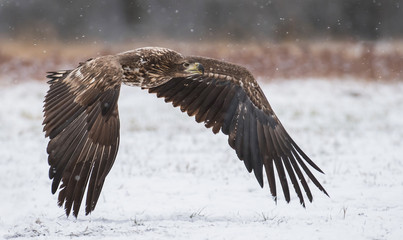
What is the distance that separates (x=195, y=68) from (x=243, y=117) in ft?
2.29

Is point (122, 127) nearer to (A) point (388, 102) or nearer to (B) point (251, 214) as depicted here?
(B) point (251, 214)

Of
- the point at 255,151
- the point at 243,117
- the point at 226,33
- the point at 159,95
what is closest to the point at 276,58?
the point at 226,33

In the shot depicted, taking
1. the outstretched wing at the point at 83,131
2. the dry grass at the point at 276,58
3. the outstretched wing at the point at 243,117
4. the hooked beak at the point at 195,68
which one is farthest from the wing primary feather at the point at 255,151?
the dry grass at the point at 276,58

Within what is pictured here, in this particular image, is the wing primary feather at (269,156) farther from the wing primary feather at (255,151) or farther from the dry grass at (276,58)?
the dry grass at (276,58)

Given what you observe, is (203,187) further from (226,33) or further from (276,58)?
(226,33)

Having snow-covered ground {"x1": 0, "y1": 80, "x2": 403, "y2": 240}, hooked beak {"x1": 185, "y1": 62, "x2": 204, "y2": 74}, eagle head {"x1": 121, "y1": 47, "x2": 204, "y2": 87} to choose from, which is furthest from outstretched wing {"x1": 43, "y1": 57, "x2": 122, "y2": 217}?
hooked beak {"x1": 185, "y1": 62, "x2": 204, "y2": 74}

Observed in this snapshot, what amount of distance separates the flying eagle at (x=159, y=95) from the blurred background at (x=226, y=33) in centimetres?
1236

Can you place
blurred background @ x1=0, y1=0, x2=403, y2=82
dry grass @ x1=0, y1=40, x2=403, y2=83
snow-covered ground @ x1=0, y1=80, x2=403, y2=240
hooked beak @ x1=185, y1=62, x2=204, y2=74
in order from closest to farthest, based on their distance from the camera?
snow-covered ground @ x1=0, y1=80, x2=403, y2=240, hooked beak @ x1=185, y1=62, x2=204, y2=74, dry grass @ x1=0, y1=40, x2=403, y2=83, blurred background @ x1=0, y1=0, x2=403, y2=82

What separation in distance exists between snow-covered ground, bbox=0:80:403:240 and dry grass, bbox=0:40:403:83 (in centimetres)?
519

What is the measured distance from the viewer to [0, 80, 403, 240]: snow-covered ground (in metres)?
5.28

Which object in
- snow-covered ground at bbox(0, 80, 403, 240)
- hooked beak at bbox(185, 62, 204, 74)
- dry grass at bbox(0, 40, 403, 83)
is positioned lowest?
snow-covered ground at bbox(0, 80, 403, 240)

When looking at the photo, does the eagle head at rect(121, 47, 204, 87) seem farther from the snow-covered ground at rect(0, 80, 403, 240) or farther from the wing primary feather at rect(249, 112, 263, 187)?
the snow-covered ground at rect(0, 80, 403, 240)

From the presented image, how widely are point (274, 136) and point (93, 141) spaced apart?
188 cm

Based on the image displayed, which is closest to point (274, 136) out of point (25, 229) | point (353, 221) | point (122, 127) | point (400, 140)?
point (353, 221)
